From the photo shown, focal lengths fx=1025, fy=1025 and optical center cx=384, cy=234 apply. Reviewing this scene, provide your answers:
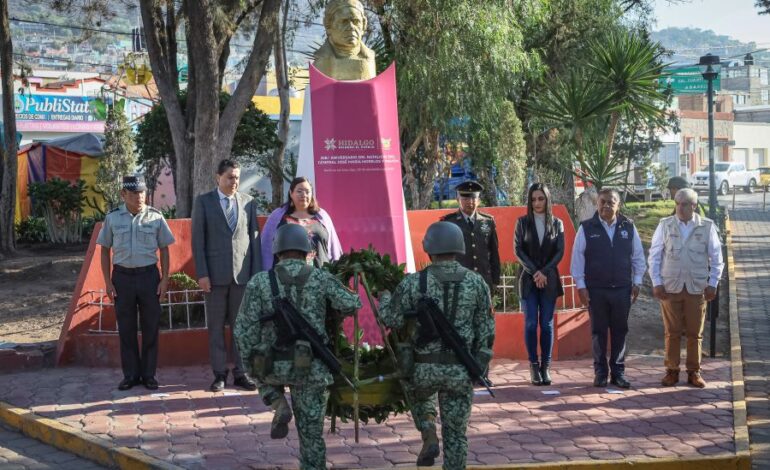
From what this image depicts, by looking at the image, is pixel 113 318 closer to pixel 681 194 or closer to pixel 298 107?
pixel 681 194

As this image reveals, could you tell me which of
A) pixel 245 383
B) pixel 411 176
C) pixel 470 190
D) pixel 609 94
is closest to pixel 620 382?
pixel 470 190

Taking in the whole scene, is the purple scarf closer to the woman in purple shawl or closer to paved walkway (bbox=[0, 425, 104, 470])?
the woman in purple shawl

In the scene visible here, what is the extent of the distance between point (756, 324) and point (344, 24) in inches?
276

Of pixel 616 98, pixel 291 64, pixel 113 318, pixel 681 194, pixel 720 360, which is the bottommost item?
pixel 720 360

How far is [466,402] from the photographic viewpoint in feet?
17.6

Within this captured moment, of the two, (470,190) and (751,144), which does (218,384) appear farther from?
(751,144)

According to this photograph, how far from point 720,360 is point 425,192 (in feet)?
28.0

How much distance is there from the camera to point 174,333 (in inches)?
386

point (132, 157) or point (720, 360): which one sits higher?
point (132, 157)

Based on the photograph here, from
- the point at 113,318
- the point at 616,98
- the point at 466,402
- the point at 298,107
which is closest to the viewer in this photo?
the point at 466,402

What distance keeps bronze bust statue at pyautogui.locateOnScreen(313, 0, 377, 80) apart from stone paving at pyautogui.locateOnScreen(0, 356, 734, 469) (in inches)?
114

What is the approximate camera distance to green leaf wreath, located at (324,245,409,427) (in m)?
5.42

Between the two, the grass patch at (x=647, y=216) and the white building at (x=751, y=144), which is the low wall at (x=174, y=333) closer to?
the grass patch at (x=647, y=216)

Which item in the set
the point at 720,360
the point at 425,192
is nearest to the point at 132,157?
the point at 425,192
